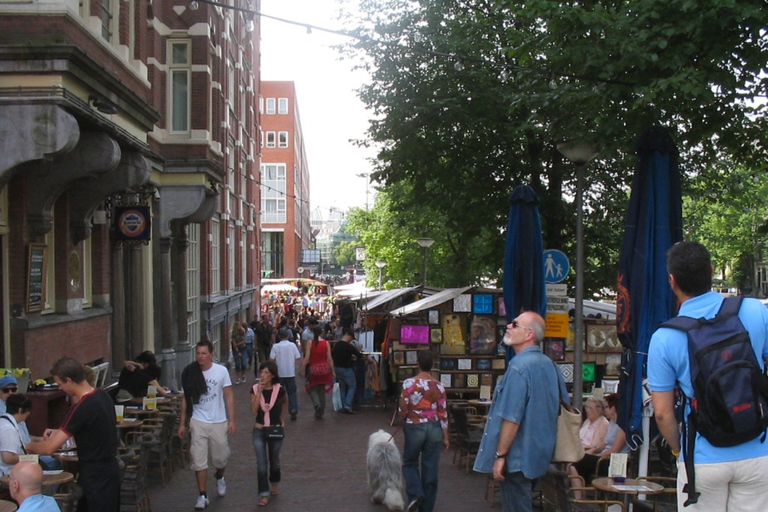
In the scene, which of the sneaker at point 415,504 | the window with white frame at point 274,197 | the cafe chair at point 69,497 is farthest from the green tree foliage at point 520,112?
the window with white frame at point 274,197

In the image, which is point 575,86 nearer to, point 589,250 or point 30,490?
point 589,250

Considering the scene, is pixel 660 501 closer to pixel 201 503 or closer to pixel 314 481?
pixel 314 481

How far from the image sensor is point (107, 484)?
6.32 m

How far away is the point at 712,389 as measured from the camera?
349 cm

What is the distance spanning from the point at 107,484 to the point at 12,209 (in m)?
5.22

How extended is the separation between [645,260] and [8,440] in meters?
5.55

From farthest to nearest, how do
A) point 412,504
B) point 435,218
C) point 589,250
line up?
1. point 435,218
2. point 589,250
3. point 412,504

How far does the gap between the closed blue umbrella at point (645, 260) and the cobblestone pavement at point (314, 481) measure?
270 centimetres

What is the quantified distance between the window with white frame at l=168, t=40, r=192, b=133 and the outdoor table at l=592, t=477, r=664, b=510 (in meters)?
15.9

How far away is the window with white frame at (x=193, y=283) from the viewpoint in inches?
901

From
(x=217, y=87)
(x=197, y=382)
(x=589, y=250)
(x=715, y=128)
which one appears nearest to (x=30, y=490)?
(x=197, y=382)

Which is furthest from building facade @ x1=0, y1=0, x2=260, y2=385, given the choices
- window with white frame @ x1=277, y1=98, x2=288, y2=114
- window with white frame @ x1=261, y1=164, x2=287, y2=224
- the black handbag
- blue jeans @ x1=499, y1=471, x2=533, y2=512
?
window with white frame @ x1=277, y1=98, x2=288, y2=114

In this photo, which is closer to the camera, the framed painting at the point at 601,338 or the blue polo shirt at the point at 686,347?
the blue polo shirt at the point at 686,347

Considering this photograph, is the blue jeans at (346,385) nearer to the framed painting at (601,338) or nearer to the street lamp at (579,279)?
the framed painting at (601,338)
